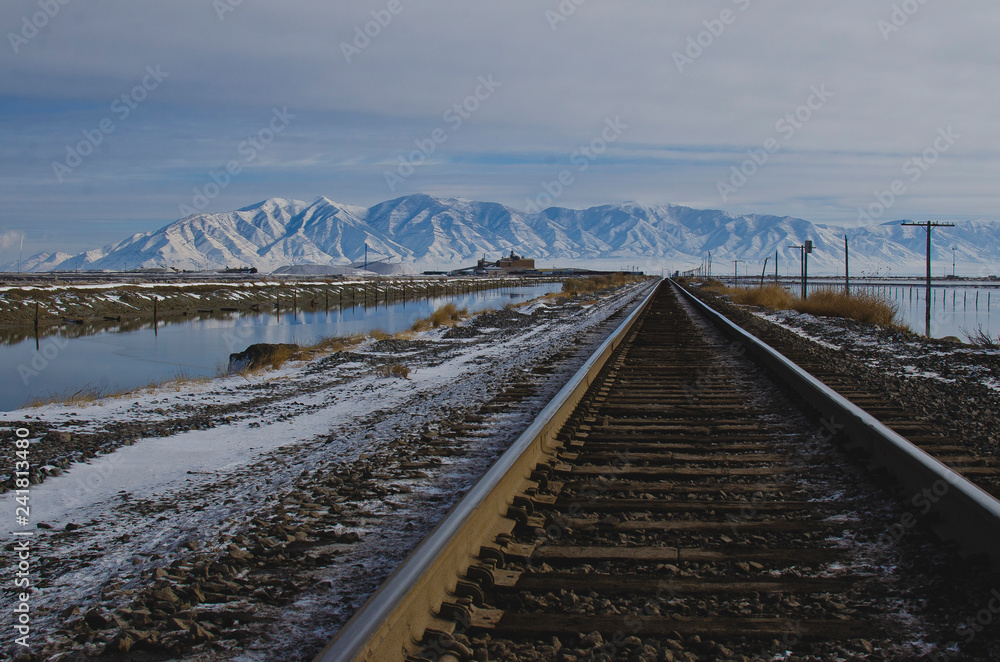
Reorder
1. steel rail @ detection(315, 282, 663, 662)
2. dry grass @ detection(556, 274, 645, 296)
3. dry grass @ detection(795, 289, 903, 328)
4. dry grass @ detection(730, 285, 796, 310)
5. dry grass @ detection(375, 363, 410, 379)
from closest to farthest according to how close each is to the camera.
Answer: steel rail @ detection(315, 282, 663, 662) → dry grass @ detection(375, 363, 410, 379) → dry grass @ detection(795, 289, 903, 328) → dry grass @ detection(730, 285, 796, 310) → dry grass @ detection(556, 274, 645, 296)

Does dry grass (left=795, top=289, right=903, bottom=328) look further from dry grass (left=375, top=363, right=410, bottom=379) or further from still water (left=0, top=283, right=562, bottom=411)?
still water (left=0, top=283, right=562, bottom=411)

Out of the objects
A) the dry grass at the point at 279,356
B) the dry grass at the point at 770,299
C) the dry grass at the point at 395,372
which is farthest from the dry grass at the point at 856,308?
the dry grass at the point at 279,356

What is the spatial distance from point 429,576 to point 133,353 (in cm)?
1927

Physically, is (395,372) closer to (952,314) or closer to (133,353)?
(133,353)

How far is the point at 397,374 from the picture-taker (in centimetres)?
1091

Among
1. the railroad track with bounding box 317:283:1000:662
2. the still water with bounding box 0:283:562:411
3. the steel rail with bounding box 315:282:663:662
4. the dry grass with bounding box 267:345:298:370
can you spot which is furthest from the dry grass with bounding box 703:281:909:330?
the steel rail with bounding box 315:282:663:662

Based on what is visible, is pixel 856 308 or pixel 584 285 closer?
pixel 856 308

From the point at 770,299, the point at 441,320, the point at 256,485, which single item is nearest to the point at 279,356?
the point at 256,485

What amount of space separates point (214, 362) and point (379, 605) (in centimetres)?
1587

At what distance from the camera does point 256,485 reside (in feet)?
15.9

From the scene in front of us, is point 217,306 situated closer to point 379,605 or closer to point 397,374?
point 397,374

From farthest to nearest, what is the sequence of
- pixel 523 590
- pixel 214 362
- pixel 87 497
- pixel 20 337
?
1. pixel 20 337
2. pixel 214 362
3. pixel 87 497
4. pixel 523 590

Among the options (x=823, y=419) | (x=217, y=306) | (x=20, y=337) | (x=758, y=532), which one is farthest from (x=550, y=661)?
(x=217, y=306)

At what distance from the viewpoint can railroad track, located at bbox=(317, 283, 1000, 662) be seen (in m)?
2.31
